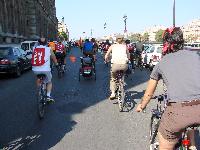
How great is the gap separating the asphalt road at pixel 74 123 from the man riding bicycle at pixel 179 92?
2.51 metres

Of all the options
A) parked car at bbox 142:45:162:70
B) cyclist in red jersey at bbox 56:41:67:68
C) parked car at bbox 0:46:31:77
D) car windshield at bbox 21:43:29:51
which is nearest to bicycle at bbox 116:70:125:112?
cyclist in red jersey at bbox 56:41:67:68

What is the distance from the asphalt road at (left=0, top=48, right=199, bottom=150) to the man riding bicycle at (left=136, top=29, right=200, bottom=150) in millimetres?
2514

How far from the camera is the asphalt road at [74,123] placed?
6270mm

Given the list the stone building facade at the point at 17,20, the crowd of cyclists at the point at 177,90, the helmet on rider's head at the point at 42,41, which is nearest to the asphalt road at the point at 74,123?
the helmet on rider's head at the point at 42,41

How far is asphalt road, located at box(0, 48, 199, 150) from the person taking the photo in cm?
627

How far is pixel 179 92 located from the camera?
3465mm

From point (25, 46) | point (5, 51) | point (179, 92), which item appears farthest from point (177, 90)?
point (25, 46)

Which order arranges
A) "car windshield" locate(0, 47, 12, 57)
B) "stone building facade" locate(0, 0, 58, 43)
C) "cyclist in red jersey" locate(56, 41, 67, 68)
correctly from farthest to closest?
"stone building facade" locate(0, 0, 58, 43) < "car windshield" locate(0, 47, 12, 57) < "cyclist in red jersey" locate(56, 41, 67, 68)

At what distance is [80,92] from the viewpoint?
12.4 metres

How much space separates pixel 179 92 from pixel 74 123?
183 inches

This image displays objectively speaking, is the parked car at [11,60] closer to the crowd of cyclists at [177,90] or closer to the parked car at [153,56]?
the parked car at [153,56]

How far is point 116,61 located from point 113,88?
116cm

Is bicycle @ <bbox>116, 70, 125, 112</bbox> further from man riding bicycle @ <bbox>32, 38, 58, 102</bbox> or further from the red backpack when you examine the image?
the red backpack

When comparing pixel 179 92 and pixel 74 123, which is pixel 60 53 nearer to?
pixel 74 123
